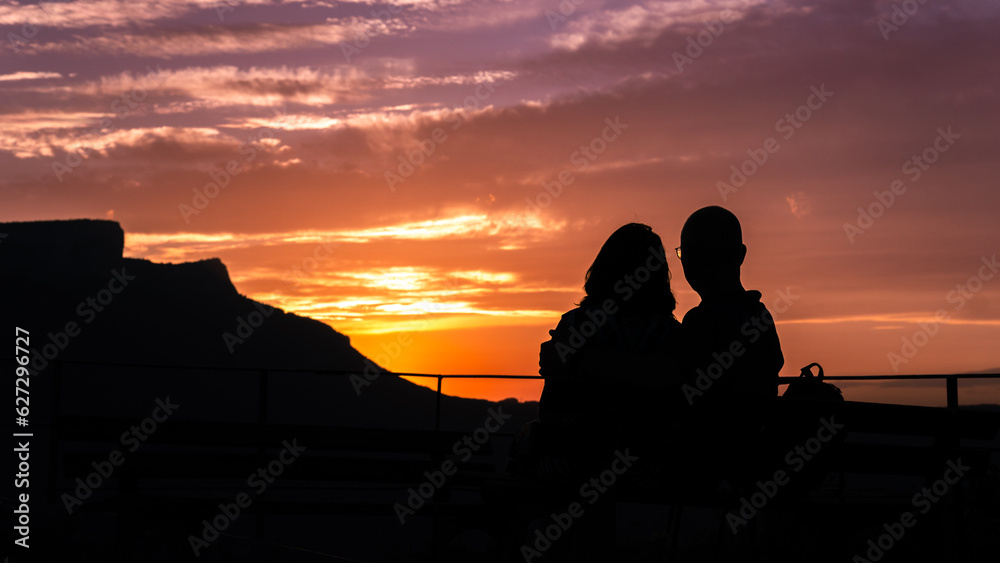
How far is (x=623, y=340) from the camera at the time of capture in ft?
11.6

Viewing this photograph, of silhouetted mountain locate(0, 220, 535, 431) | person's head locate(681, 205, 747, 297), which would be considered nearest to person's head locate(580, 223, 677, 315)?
person's head locate(681, 205, 747, 297)

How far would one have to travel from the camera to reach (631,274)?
3592 millimetres

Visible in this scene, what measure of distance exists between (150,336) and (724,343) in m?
154

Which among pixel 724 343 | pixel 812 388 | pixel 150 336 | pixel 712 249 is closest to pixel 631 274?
pixel 712 249

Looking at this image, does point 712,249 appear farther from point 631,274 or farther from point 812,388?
point 812,388

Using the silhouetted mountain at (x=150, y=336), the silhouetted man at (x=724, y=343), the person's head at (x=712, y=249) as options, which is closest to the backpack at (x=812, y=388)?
the silhouetted man at (x=724, y=343)

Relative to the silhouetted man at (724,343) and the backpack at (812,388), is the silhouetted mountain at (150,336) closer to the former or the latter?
the backpack at (812,388)

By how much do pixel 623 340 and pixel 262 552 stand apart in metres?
2.89

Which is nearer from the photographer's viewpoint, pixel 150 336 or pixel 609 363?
pixel 609 363

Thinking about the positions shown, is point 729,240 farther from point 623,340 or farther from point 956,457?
point 956,457

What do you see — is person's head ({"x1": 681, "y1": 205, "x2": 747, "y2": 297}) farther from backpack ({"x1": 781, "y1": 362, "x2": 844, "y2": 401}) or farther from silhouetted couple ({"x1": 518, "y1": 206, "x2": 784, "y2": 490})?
backpack ({"x1": 781, "y1": 362, "x2": 844, "y2": 401})

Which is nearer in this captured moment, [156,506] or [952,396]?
[156,506]

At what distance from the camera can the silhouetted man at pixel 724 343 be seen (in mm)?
3469

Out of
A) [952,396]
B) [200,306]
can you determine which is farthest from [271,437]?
[200,306]
